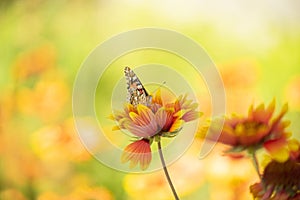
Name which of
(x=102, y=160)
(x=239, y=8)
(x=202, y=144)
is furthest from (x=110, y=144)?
(x=239, y=8)

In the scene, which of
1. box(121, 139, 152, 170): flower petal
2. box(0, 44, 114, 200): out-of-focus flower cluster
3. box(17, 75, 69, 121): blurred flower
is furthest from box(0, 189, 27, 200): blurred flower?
box(121, 139, 152, 170): flower petal

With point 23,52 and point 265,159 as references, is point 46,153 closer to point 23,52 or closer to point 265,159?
point 23,52

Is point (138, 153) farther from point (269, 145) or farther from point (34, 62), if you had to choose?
point (34, 62)

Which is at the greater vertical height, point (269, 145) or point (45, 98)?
point (45, 98)

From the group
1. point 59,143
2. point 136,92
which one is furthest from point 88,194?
point 136,92

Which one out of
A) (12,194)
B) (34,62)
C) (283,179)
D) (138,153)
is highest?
(34,62)

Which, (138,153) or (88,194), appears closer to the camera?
(138,153)
